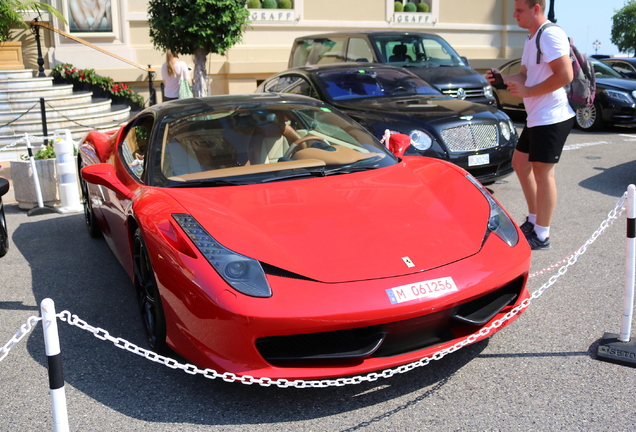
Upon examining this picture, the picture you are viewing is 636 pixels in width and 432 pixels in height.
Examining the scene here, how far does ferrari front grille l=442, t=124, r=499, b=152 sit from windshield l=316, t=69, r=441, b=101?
58.4 inches

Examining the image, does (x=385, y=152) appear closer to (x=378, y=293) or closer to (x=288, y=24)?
(x=378, y=293)

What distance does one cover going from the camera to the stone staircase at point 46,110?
38.8ft

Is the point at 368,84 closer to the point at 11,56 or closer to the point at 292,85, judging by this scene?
the point at 292,85

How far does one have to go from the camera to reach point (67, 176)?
7059mm

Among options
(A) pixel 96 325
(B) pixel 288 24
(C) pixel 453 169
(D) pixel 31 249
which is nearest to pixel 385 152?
(C) pixel 453 169

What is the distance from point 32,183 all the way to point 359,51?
21.1 feet

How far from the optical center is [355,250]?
3.16m

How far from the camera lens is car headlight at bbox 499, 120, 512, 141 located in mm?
7020

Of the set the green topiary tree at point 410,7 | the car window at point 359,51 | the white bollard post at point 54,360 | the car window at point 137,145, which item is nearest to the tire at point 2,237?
the car window at point 137,145

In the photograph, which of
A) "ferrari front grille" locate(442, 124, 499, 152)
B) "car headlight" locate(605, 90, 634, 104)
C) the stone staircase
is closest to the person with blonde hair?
the stone staircase

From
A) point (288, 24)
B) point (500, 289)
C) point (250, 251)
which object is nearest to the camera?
point (250, 251)

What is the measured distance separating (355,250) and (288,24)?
1609 centimetres

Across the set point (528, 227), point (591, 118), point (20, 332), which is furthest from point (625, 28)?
point (20, 332)

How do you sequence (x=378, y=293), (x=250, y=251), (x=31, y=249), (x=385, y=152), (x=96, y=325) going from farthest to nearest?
(x=31, y=249), (x=385, y=152), (x=96, y=325), (x=250, y=251), (x=378, y=293)
